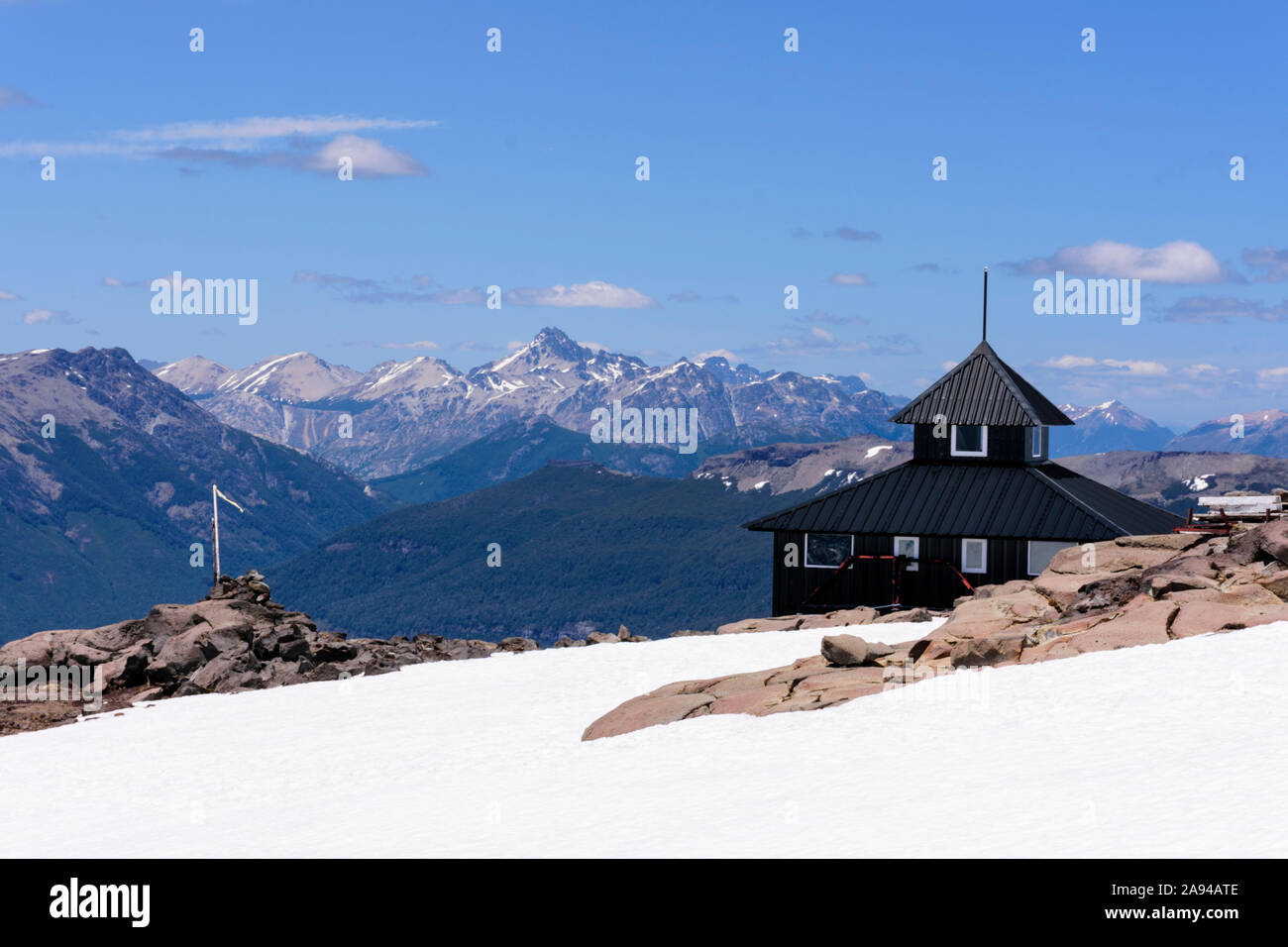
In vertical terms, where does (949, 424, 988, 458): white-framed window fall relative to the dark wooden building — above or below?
above

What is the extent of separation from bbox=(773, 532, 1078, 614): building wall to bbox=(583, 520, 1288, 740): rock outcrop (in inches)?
889

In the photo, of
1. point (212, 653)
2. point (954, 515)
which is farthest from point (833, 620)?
point (212, 653)

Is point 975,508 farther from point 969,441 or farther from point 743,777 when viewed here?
point 743,777

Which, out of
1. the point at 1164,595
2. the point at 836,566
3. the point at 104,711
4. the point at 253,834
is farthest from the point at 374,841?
the point at 836,566

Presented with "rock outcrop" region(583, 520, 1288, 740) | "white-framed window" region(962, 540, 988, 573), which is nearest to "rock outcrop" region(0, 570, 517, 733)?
"rock outcrop" region(583, 520, 1288, 740)

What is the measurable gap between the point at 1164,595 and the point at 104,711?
28.0 metres

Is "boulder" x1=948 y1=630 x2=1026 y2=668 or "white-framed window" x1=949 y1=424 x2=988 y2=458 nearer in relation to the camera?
"boulder" x1=948 y1=630 x2=1026 y2=668

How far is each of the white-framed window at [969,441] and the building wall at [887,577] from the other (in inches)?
257

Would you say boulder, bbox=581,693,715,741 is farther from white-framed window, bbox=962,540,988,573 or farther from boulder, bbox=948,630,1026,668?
white-framed window, bbox=962,540,988,573

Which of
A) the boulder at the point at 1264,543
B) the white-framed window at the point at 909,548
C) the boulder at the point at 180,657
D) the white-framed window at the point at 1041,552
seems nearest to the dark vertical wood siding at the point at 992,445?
the white-framed window at the point at 909,548

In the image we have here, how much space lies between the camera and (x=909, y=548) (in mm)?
57656

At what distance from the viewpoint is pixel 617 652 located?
39469mm

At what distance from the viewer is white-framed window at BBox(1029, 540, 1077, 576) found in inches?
2181

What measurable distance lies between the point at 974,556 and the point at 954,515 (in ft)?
Answer: 7.02
